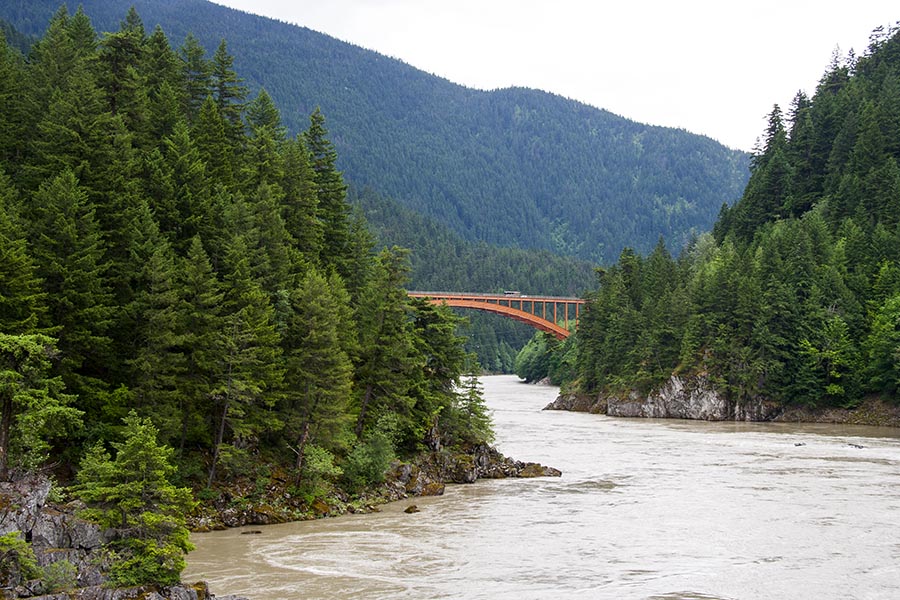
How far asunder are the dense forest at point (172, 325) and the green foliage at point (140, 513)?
2.4 inches

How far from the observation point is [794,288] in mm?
88625

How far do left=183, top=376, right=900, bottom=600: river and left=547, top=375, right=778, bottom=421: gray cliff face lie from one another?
105ft

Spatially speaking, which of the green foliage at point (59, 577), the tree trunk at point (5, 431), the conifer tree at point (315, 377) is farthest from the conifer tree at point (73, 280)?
the green foliage at point (59, 577)

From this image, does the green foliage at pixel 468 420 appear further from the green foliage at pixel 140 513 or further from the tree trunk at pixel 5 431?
the tree trunk at pixel 5 431

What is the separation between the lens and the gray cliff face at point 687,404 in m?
89.1

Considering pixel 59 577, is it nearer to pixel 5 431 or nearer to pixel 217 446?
pixel 5 431

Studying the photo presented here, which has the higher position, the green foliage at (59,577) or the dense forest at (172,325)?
the dense forest at (172,325)

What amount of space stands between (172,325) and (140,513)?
1308 centimetres

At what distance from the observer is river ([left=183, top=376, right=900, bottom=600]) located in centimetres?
2753

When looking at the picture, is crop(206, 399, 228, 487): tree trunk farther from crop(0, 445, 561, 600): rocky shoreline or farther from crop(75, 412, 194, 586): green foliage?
crop(75, 412, 194, 586): green foliage

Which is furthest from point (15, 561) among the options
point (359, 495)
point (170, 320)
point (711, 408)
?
point (711, 408)

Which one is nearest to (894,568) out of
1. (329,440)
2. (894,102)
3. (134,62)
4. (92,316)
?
(329,440)

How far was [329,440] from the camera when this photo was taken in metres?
41.5

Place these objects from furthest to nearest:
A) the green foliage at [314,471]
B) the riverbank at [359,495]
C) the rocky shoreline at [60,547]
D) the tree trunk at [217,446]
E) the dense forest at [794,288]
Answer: the dense forest at [794,288]
the green foliage at [314,471]
the tree trunk at [217,446]
the riverbank at [359,495]
the rocky shoreline at [60,547]
